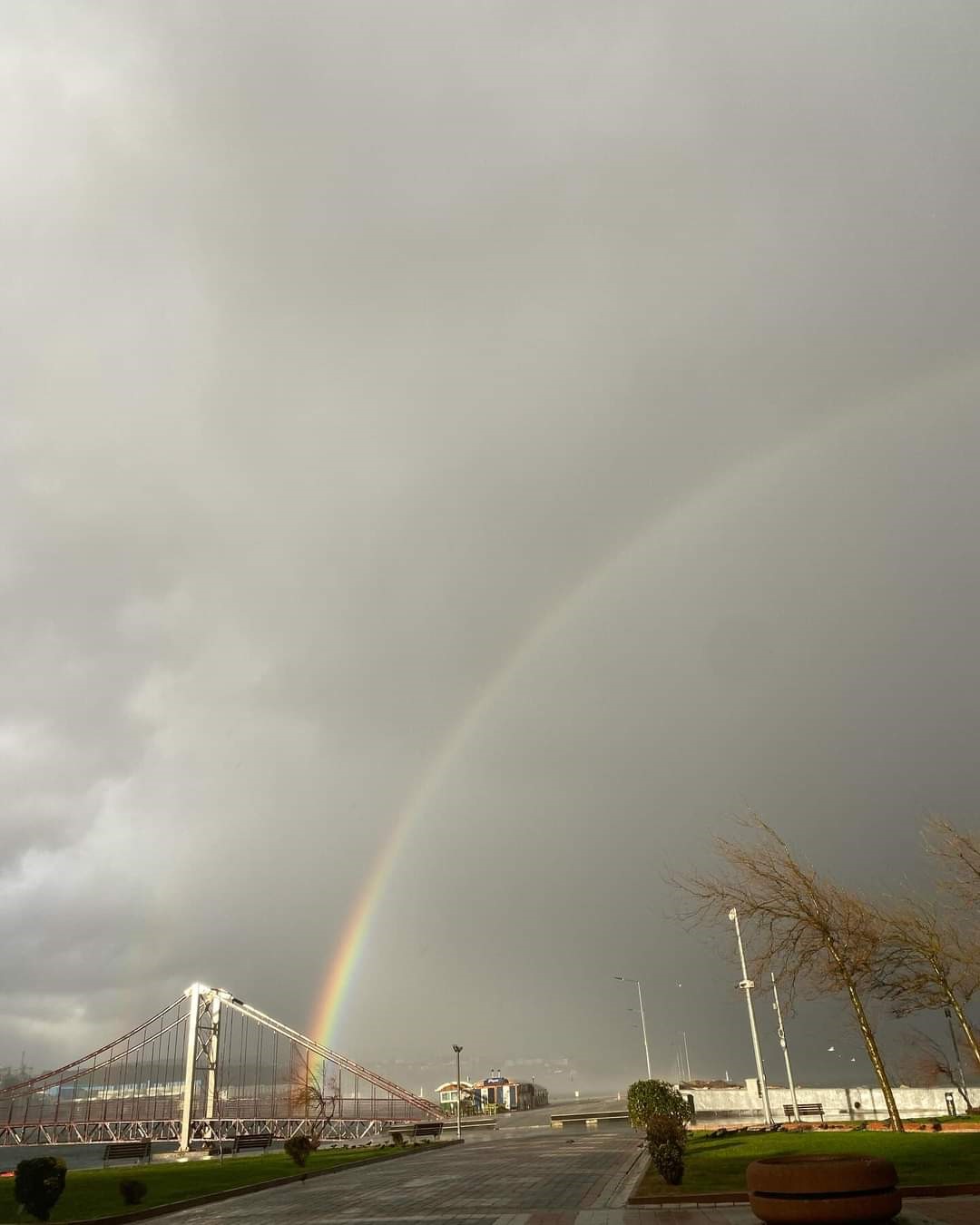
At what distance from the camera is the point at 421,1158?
3912 centimetres

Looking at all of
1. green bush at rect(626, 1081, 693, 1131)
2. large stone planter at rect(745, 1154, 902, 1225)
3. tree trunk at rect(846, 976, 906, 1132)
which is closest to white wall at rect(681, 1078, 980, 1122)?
green bush at rect(626, 1081, 693, 1131)

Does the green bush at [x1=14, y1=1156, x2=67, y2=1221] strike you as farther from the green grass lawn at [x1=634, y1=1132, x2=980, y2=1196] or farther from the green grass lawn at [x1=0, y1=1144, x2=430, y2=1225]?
the green grass lawn at [x1=634, y1=1132, x2=980, y2=1196]

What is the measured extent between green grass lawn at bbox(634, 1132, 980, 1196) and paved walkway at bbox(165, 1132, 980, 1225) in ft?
4.57

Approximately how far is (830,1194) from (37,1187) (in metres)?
17.9

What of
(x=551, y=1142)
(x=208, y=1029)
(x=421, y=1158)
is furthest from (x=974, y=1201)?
(x=208, y=1029)

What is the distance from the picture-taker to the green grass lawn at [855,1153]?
56.2 ft

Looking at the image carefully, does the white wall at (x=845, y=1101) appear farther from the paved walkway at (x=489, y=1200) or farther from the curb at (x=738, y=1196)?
the curb at (x=738, y=1196)

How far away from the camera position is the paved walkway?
15.5 m

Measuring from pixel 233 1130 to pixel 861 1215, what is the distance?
393 feet

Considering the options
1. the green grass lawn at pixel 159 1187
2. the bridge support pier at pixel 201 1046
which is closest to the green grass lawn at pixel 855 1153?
the green grass lawn at pixel 159 1187

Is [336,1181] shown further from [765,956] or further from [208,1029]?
[208,1029]

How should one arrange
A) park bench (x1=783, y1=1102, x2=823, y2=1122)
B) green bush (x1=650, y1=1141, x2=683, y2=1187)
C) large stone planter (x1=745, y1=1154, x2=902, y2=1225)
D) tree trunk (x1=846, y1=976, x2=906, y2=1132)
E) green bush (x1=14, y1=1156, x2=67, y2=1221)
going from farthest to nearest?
park bench (x1=783, y1=1102, x2=823, y2=1122) → tree trunk (x1=846, y1=976, x2=906, y2=1132) → green bush (x1=14, y1=1156, x2=67, y2=1221) → green bush (x1=650, y1=1141, x2=683, y2=1187) → large stone planter (x1=745, y1=1154, x2=902, y2=1225)

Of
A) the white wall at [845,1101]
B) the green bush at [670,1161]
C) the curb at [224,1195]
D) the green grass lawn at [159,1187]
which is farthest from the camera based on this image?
the white wall at [845,1101]

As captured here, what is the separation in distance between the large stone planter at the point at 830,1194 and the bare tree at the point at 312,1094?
81.0 meters
